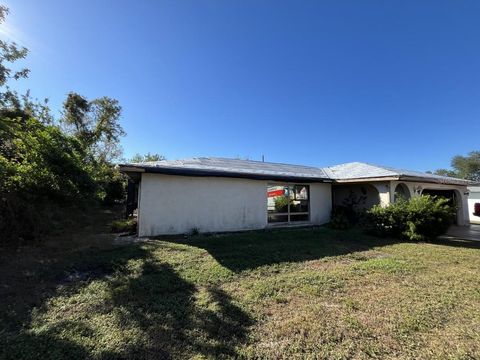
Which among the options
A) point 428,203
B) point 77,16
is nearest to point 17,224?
point 77,16

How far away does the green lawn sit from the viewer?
2.91 m

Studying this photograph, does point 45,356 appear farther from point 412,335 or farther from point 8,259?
point 8,259

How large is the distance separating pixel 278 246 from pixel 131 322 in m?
5.35

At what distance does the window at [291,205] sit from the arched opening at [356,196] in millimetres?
2379

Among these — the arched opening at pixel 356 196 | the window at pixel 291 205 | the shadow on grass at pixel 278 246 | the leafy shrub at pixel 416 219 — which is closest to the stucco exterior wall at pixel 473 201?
the arched opening at pixel 356 196

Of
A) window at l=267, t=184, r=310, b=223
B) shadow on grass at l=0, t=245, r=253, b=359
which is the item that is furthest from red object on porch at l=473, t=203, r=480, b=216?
shadow on grass at l=0, t=245, r=253, b=359

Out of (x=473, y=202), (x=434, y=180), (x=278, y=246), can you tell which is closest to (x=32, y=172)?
(x=278, y=246)

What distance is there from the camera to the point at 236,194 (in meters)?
11.0

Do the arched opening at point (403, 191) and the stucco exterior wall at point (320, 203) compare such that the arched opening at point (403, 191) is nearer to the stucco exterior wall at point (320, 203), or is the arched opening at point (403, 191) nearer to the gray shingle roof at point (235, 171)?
the gray shingle roof at point (235, 171)

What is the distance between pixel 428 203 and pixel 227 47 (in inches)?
411

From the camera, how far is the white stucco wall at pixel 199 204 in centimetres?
930

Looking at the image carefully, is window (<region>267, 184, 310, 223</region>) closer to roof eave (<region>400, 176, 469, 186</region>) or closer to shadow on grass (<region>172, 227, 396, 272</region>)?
shadow on grass (<region>172, 227, 396, 272</region>)

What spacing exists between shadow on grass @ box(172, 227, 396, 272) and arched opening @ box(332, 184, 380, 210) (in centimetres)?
311

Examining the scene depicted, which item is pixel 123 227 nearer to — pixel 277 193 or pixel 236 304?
pixel 236 304
